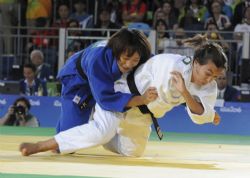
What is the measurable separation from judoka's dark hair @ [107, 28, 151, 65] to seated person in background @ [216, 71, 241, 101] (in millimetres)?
4291

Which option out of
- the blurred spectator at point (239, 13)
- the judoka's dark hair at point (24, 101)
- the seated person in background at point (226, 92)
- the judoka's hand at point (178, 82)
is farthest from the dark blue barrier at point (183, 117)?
the judoka's hand at point (178, 82)

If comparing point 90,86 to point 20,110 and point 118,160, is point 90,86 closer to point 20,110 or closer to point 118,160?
point 118,160

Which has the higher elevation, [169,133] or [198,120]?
[198,120]

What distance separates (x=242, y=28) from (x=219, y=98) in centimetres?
194

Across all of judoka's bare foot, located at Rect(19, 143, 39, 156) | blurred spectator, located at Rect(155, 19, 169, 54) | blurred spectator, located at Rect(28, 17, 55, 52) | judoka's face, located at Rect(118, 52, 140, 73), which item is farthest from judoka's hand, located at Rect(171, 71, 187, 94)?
blurred spectator, located at Rect(28, 17, 55, 52)

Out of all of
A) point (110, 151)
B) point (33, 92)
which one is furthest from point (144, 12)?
point (110, 151)

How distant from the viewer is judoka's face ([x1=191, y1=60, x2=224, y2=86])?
436 cm

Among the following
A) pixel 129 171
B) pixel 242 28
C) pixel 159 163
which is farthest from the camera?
pixel 242 28

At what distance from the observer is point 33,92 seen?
9.34 meters

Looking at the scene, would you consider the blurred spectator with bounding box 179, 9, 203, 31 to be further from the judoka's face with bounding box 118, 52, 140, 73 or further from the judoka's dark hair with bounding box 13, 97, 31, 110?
the judoka's face with bounding box 118, 52, 140, 73

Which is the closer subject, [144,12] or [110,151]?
[110,151]

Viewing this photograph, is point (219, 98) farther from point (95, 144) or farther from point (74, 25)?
point (95, 144)

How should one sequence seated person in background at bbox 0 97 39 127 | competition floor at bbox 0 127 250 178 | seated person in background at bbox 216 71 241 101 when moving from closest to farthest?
1. competition floor at bbox 0 127 250 178
2. seated person in background at bbox 0 97 39 127
3. seated person in background at bbox 216 71 241 101

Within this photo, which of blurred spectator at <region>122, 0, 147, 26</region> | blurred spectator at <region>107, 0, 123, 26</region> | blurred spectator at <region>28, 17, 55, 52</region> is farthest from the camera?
blurred spectator at <region>107, 0, 123, 26</region>
